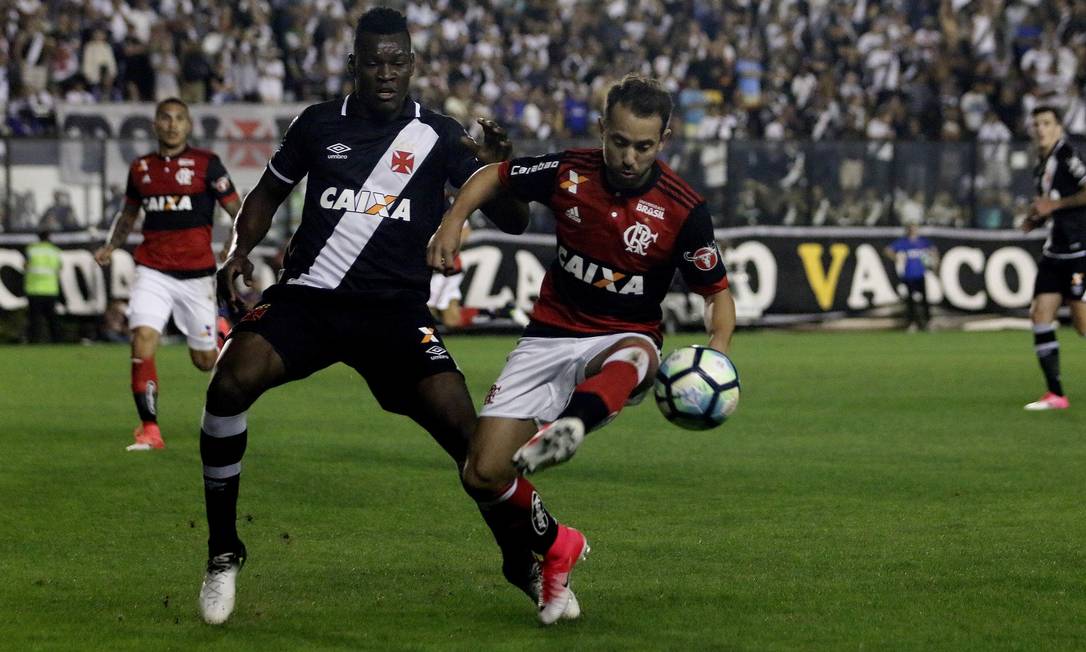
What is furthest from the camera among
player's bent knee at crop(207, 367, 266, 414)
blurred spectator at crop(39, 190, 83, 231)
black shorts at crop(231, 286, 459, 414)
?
blurred spectator at crop(39, 190, 83, 231)

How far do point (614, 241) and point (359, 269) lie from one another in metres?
1.01

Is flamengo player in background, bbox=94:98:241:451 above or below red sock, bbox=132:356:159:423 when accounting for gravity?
above

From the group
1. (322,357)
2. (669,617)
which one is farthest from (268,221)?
(669,617)

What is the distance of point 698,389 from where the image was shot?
19.0ft

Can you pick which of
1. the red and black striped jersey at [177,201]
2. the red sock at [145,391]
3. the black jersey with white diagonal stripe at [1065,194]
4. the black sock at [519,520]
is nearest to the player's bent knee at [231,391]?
the black sock at [519,520]

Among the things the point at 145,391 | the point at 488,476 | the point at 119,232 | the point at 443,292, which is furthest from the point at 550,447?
the point at 443,292

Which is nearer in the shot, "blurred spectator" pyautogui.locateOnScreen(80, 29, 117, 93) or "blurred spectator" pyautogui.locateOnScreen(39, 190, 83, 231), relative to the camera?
"blurred spectator" pyautogui.locateOnScreen(39, 190, 83, 231)

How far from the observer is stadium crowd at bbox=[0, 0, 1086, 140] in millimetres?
27578

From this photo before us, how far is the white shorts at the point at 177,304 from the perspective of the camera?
12039 millimetres

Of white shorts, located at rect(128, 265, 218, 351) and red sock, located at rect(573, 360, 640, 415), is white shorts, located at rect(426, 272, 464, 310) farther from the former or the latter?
red sock, located at rect(573, 360, 640, 415)

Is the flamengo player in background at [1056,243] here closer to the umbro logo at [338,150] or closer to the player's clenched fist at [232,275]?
the umbro logo at [338,150]

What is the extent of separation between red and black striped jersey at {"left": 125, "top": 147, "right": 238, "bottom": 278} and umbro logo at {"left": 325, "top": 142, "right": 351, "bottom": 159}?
586 centimetres

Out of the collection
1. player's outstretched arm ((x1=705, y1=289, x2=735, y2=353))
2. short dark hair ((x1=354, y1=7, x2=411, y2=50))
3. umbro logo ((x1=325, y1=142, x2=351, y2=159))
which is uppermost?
short dark hair ((x1=354, y1=7, x2=411, y2=50))

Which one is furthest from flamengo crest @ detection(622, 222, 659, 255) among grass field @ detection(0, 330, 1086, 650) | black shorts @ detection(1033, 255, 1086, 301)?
black shorts @ detection(1033, 255, 1086, 301)
